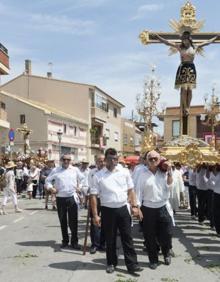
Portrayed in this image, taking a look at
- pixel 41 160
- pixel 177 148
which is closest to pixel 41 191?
pixel 41 160

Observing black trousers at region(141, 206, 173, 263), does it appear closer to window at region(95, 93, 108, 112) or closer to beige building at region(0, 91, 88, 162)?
beige building at region(0, 91, 88, 162)

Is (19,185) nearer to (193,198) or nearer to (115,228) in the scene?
(193,198)

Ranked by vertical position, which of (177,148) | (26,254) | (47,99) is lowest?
(26,254)

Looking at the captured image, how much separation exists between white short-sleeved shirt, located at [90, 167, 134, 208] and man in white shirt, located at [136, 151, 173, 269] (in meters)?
0.40

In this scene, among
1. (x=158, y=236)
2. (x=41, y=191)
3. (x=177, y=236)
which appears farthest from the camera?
(x=41, y=191)

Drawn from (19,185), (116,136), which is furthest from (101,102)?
(19,185)

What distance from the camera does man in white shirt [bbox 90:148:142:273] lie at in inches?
334

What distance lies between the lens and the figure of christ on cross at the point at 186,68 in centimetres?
1352

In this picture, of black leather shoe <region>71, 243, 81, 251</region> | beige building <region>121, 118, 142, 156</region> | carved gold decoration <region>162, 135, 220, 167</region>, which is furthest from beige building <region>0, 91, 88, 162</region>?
black leather shoe <region>71, 243, 81, 251</region>

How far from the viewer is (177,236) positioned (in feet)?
41.6

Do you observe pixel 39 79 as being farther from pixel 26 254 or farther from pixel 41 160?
pixel 26 254

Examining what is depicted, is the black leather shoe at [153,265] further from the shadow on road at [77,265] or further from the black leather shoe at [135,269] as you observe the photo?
the shadow on road at [77,265]

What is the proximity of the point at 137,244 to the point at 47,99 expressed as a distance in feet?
164

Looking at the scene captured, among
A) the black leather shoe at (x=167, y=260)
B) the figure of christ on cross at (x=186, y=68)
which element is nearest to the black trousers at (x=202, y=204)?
the figure of christ on cross at (x=186, y=68)
